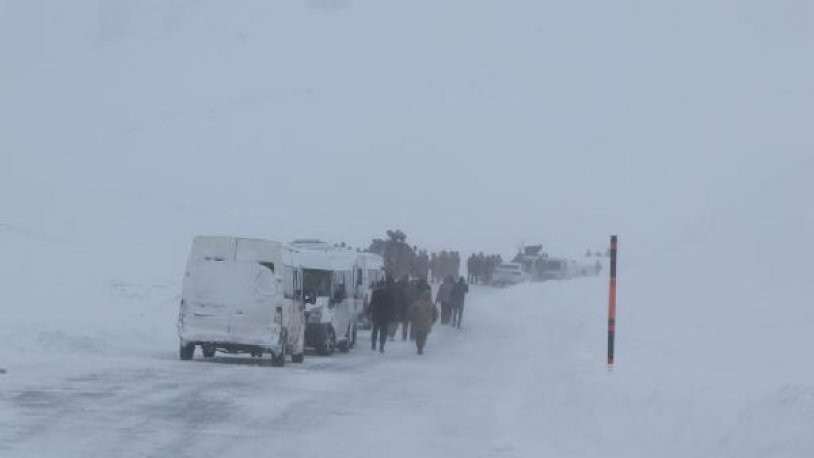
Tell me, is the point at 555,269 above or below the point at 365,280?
above

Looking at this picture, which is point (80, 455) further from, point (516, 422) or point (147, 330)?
point (147, 330)

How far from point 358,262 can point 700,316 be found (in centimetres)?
944

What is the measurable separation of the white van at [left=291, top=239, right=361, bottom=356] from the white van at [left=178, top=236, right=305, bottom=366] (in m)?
3.09

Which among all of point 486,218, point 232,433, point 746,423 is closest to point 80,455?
point 232,433

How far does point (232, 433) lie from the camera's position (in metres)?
14.7

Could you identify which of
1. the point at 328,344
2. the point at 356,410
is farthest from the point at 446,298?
the point at 356,410

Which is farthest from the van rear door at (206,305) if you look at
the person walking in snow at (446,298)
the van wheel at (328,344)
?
the person walking in snow at (446,298)

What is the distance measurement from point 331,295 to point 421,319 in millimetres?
2071

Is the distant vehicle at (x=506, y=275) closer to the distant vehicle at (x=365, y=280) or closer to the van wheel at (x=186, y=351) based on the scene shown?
the distant vehicle at (x=365, y=280)

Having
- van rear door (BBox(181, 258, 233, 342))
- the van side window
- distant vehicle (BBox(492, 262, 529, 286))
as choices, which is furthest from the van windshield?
distant vehicle (BBox(492, 262, 529, 286))

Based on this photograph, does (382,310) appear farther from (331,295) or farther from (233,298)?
(233,298)

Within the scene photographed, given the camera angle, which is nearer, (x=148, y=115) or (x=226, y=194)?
(x=226, y=194)

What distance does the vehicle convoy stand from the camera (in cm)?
2947

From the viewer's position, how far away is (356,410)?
17.9 metres
